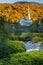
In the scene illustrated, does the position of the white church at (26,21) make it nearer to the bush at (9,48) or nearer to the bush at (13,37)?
the bush at (13,37)

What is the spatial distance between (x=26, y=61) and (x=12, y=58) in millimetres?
335

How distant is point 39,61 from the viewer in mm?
6152

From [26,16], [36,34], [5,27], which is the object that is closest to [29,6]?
[26,16]

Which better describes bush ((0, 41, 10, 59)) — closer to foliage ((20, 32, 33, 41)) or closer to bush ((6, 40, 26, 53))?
bush ((6, 40, 26, 53))

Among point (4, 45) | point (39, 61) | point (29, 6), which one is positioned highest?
point (29, 6)

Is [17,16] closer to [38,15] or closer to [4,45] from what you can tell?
[38,15]

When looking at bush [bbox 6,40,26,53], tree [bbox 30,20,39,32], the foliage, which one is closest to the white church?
tree [bbox 30,20,39,32]

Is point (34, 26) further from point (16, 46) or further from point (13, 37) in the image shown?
point (16, 46)

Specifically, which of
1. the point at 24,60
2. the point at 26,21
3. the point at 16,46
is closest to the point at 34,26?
the point at 26,21

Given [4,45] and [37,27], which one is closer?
[4,45]

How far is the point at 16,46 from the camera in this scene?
7191 mm

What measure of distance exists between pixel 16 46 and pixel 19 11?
3.85ft

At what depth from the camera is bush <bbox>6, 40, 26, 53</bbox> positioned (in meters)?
6.84

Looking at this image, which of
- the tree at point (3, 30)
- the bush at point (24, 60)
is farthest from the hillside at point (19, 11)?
the bush at point (24, 60)
